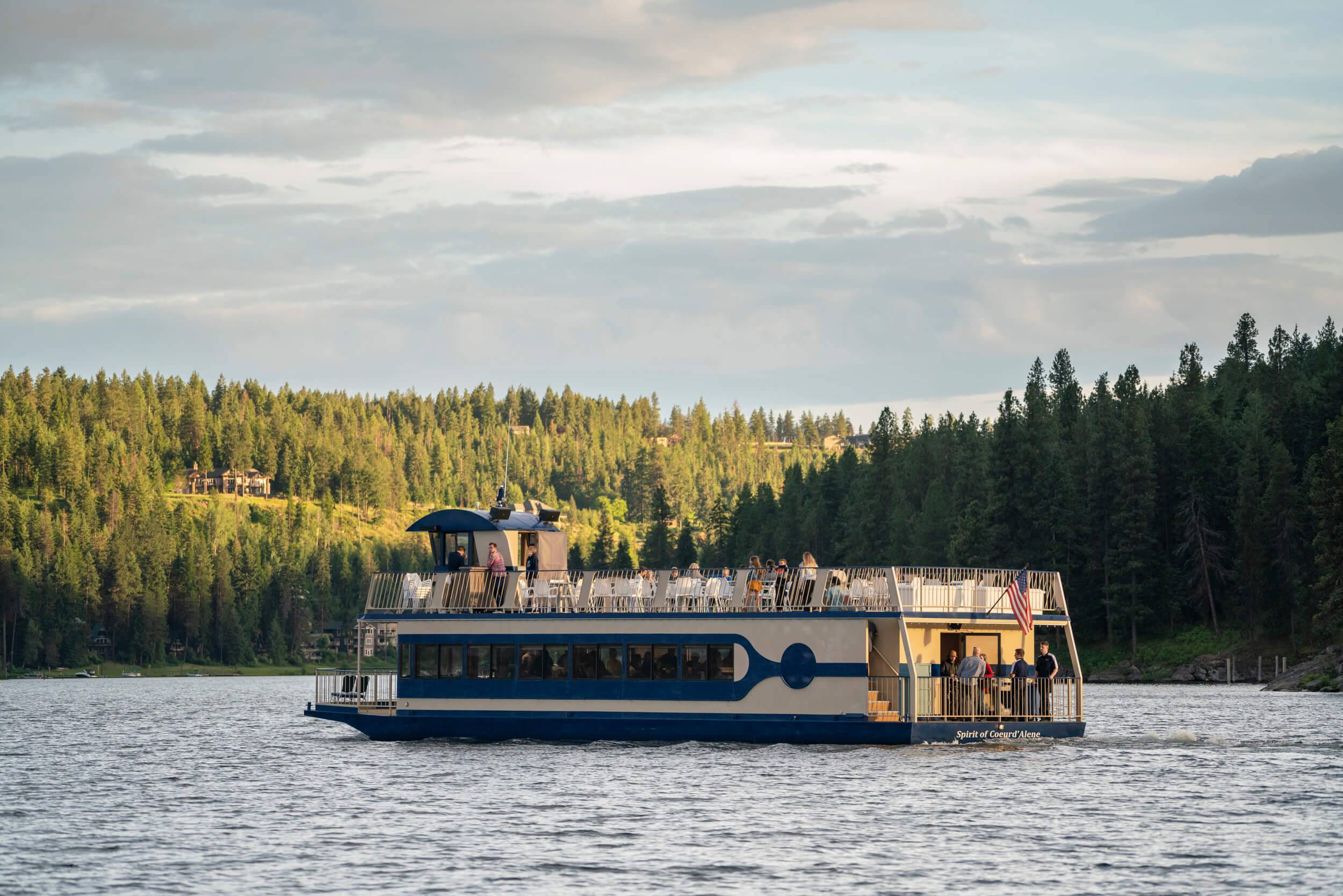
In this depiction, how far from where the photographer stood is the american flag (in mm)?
42812

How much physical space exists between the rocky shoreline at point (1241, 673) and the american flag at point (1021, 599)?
47122 millimetres

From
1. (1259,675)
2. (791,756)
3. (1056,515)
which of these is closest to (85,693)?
(1056,515)

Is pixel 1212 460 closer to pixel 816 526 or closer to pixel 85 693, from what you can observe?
pixel 816 526

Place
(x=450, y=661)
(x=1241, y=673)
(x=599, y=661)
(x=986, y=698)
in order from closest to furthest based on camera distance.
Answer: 1. (x=986, y=698)
2. (x=599, y=661)
3. (x=450, y=661)
4. (x=1241, y=673)

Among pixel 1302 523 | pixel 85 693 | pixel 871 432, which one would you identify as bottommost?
pixel 85 693

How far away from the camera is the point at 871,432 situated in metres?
157

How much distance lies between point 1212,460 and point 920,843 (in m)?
92.0

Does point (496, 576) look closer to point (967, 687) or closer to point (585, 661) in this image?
point (585, 661)

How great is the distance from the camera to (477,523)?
48250 millimetres

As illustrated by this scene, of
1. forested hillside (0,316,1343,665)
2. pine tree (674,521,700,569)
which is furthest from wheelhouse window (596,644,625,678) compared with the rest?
pine tree (674,521,700,569)

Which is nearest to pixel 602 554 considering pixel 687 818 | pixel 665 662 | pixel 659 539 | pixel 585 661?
pixel 659 539

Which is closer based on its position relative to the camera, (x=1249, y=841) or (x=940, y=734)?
(x=1249, y=841)

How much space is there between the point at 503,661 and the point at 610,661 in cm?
320

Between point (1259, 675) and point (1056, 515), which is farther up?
point (1056, 515)
